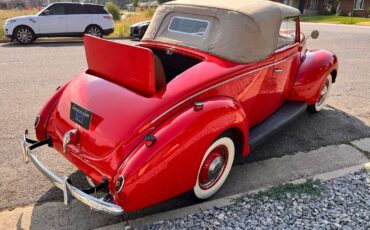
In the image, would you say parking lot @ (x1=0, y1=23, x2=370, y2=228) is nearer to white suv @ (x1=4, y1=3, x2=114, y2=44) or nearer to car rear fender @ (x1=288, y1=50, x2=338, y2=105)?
car rear fender @ (x1=288, y1=50, x2=338, y2=105)

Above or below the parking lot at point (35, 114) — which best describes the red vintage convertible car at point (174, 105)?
above

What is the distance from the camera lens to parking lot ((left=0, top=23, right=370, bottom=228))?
3260 mm

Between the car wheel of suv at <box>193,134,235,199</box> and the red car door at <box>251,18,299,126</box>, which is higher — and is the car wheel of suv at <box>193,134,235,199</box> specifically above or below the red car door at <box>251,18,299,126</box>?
below

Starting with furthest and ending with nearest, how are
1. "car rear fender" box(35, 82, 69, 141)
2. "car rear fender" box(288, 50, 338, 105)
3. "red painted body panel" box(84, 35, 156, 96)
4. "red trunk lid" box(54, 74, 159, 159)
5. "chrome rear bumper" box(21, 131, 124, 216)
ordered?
"car rear fender" box(288, 50, 338, 105), "car rear fender" box(35, 82, 69, 141), "red painted body panel" box(84, 35, 156, 96), "red trunk lid" box(54, 74, 159, 159), "chrome rear bumper" box(21, 131, 124, 216)

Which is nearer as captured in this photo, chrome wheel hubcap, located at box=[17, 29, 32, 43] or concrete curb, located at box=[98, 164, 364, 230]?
concrete curb, located at box=[98, 164, 364, 230]

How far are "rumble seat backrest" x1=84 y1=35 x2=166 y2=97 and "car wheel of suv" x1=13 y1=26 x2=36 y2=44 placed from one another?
35.5 feet

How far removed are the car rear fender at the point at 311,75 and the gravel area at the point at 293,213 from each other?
163 centimetres

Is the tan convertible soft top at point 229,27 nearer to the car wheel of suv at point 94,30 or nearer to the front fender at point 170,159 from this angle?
the front fender at point 170,159

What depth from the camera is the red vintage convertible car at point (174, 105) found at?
2.70 m

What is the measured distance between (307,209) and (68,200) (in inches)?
82.6

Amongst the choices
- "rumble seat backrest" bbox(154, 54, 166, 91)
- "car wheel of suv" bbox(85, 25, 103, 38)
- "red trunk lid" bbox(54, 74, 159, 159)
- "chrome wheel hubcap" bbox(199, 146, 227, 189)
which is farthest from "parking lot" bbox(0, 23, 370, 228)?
"car wheel of suv" bbox(85, 25, 103, 38)

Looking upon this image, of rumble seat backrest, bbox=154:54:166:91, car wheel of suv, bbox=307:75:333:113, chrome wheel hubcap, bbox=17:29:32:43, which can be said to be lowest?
chrome wheel hubcap, bbox=17:29:32:43

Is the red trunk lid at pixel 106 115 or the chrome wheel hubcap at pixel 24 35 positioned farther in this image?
the chrome wheel hubcap at pixel 24 35

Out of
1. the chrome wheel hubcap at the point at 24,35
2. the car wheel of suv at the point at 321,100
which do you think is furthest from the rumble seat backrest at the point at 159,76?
the chrome wheel hubcap at the point at 24,35
